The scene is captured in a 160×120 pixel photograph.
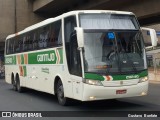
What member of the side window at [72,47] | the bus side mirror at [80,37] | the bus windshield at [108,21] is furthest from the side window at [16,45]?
the bus side mirror at [80,37]

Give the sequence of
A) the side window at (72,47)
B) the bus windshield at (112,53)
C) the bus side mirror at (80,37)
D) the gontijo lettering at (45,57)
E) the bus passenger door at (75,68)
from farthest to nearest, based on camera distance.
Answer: the gontijo lettering at (45,57)
the side window at (72,47)
the bus passenger door at (75,68)
the bus windshield at (112,53)
the bus side mirror at (80,37)

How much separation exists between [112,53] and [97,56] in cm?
48

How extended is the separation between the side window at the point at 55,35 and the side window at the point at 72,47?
24.2 inches

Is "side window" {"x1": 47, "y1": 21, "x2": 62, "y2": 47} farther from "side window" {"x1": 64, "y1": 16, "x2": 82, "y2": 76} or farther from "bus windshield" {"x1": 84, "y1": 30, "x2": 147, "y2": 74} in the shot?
"bus windshield" {"x1": 84, "y1": 30, "x2": 147, "y2": 74}

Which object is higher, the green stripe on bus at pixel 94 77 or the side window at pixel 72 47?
the side window at pixel 72 47

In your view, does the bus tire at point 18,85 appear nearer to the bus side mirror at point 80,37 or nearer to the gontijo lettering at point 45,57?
the gontijo lettering at point 45,57

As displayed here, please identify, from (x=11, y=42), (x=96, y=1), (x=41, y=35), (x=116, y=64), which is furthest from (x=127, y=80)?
(x=96, y=1)

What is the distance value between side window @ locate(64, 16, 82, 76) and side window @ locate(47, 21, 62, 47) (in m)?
0.61

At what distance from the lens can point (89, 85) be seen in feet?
35.7

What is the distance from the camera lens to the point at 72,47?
38.9 feet

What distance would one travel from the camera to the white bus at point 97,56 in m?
11.0

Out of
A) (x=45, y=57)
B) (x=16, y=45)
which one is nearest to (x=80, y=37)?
(x=45, y=57)

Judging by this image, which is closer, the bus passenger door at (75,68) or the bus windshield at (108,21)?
the bus passenger door at (75,68)

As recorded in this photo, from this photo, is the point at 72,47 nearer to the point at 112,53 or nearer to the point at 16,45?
the point at 112,53
